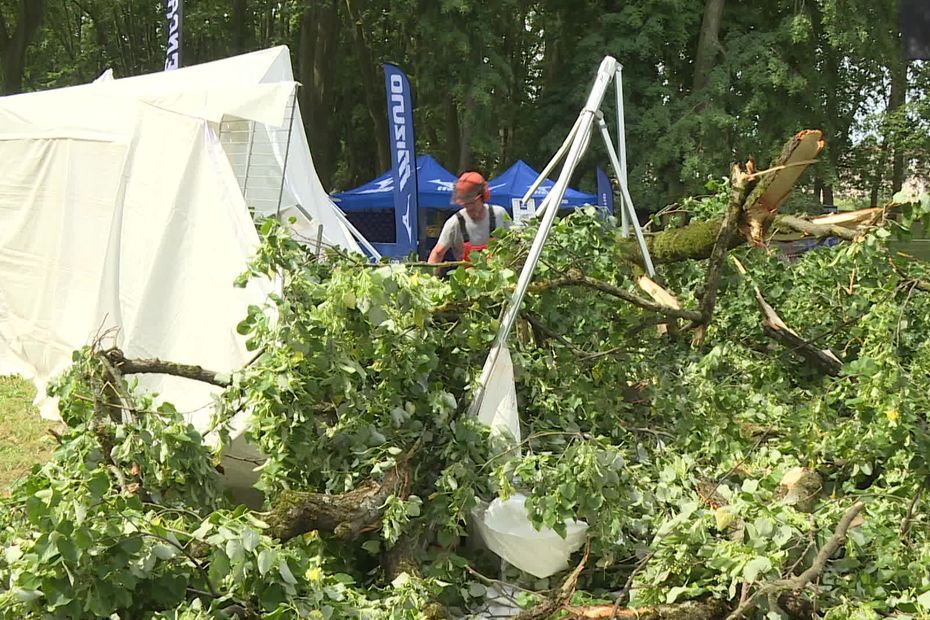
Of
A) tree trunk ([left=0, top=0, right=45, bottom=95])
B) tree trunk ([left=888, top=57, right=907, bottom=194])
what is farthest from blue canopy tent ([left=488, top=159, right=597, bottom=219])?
tree trunk ([left=0, top=0, right=45, bottom=95])

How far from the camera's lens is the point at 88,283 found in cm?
627

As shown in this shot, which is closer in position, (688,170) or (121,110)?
(121,110)

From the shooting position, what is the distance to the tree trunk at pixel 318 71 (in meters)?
19.4

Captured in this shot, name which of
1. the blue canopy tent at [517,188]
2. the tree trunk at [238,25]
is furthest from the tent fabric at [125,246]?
the tree trunk at [238,25]

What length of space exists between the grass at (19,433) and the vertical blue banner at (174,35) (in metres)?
8.89

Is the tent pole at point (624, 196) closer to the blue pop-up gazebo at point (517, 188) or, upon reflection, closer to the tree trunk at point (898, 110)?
the blue pop-up gazebo at point (517, 188)

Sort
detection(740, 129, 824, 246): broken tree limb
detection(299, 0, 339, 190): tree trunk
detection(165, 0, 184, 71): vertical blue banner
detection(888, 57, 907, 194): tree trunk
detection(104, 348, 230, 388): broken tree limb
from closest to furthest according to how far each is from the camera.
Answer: detection(104, 348, 230, 388): broken tree limb
detection(740, 129, 824, 246): broken tree limb
detection(165, 0, 184, 71): vertical blue banner
detection(888, 57, 907, 194): tree trunk
detection(299, 0, 339, 190): tree trunk

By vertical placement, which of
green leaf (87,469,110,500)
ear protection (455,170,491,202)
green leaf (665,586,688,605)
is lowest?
green leaf (665,586,688,605)

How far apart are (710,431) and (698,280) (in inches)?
60.3

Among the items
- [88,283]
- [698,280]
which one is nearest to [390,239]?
[88,283]

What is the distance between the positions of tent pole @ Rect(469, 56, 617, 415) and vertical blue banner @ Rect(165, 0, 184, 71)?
11.4 meters

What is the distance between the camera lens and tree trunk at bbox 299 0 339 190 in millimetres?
19406

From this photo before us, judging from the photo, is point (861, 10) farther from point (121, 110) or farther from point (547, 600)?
point (547, 600)

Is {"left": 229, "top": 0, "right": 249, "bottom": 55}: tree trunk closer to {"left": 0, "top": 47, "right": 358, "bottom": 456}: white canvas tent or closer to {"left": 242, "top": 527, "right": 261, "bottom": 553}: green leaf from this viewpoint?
{"left": 0, "top": 47, "right": 358, "bottom": 456}: white canvas tent
